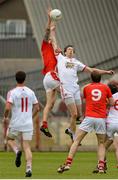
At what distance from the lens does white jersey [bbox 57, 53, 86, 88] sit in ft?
92.7

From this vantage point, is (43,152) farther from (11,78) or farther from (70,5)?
(70,5)

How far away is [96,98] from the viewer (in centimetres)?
2588

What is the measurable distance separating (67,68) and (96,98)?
8.60 feet

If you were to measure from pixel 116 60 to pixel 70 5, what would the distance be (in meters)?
3.34

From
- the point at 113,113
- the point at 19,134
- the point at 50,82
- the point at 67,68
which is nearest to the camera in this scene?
the point at 19,134

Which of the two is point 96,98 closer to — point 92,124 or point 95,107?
point 95,107

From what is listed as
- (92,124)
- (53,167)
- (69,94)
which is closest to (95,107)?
(92,124)

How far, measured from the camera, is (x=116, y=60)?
51.7 m

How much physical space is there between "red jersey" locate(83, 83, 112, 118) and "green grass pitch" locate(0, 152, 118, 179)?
1414 mm

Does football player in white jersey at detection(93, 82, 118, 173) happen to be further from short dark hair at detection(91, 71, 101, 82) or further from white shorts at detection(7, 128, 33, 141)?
white shorts at detection(7, 128, 33, 141)

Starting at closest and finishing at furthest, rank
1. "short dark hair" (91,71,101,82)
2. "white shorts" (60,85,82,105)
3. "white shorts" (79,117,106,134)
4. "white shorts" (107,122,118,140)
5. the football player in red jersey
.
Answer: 1. "short dark hair" (91,71,101,82)
2. "white shorts" (79,117,106,134)
3. "white shorts" (107,122,118,140)
4. the football player in red jersey
5. "white shorts" (60,85,82,105)

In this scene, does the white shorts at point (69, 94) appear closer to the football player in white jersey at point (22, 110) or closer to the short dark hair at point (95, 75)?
the short dark hair at point (95, 75)

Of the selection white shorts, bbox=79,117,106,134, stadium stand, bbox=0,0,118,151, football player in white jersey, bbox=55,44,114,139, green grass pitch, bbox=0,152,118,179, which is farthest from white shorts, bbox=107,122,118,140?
stadium stand, bbox=0,0,118,151

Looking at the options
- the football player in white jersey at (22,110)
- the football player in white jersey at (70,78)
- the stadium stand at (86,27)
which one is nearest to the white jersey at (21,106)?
the football player in white jersey at (22,110)
